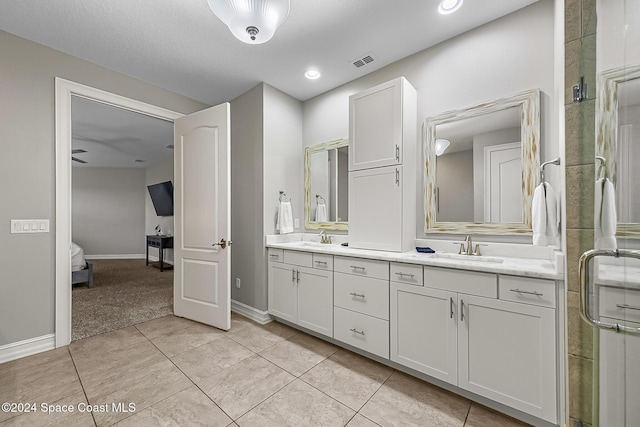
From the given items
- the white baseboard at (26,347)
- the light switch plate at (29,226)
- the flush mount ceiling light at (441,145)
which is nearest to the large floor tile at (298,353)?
the white baseboard at (26,347)

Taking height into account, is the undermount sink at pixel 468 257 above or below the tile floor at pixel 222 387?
above

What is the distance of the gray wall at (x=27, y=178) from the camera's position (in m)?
2.09

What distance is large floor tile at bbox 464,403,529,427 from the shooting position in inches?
57.7

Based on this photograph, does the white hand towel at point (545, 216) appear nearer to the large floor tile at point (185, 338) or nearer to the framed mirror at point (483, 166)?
the framed mirror at point (483, 166)

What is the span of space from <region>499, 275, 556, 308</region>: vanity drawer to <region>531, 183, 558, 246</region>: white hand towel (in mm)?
343

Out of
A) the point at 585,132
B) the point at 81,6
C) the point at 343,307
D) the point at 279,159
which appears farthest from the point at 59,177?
the point at 585,132

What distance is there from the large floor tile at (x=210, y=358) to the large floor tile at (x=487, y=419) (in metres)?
1.61

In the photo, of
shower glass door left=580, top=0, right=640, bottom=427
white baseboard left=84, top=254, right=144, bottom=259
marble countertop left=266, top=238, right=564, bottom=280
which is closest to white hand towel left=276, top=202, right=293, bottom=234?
marble countertop left=266, top=238, right=564, bottom=280

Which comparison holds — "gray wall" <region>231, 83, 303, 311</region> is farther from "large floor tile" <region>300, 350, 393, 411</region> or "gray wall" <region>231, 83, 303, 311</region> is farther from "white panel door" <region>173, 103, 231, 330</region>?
"large floor tile" <region>300, 350, 393, 411</region>

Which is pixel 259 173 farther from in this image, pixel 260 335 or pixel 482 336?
pixel 482 336

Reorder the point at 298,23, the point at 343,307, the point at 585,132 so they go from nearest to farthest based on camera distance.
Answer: the point at 585,132, the point at 298,23, the point at 343,307

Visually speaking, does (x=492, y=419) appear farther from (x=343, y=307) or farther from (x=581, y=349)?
(x=343, y=307)

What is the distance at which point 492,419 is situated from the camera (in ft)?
4.93

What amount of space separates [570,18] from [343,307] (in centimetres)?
219
